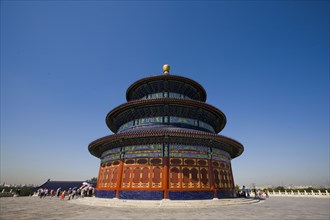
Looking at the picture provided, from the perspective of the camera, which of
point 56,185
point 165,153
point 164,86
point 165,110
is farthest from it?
point 56,185

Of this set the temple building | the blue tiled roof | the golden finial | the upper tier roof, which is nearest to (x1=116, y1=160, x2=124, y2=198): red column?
the temple building

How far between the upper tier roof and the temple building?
0.18 meters

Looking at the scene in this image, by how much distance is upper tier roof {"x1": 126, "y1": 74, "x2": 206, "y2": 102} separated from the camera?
23.8m

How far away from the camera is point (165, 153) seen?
57.3ft

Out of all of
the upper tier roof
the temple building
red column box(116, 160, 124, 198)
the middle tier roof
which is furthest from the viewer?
the upper tier roof

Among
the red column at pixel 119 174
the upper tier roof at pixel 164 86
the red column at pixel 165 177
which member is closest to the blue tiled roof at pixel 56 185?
the upper tier roof at pixel 164 86

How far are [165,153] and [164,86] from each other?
981cm

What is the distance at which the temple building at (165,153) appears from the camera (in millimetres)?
16750

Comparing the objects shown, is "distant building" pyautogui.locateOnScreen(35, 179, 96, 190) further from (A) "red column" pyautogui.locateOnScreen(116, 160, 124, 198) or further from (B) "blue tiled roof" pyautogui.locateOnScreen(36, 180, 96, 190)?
(A) "red column" pyautogui.locateOnScreen(116, 160, 124, 198)

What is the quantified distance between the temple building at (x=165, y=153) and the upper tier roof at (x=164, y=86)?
0.18 meters

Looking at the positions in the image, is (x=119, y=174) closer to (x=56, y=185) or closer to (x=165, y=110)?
(x=165, y=110)

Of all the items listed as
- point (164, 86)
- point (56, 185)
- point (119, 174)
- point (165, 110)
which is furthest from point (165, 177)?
point (56, 185)

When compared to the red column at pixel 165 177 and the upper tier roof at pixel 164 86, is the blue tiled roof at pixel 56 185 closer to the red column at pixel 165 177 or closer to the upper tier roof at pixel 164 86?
the upper tier roof at pixel 164 86

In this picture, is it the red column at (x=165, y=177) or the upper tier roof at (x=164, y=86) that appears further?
the upper tier roof at (x=164, y=86)
